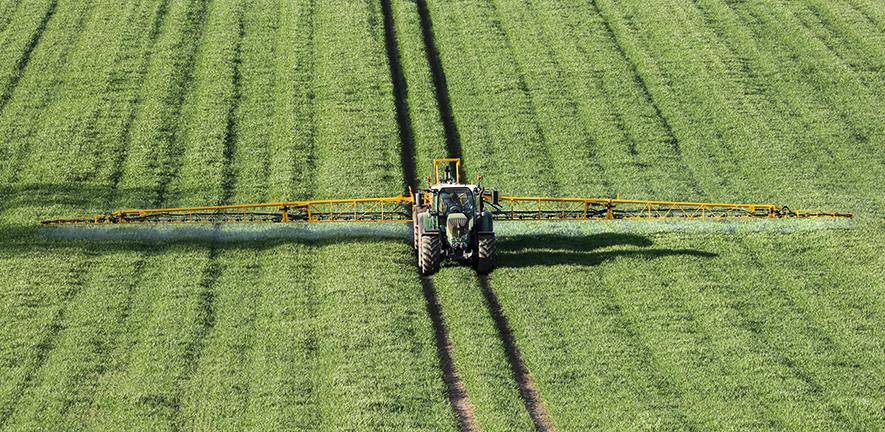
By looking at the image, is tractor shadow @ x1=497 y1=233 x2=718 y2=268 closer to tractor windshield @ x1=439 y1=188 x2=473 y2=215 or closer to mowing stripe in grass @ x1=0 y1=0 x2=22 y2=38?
tractor windshield @ x1=439 y1=188 x2=473 y2=215

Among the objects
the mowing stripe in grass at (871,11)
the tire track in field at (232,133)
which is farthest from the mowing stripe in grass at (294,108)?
the mowing stripe in grass at (871,11)

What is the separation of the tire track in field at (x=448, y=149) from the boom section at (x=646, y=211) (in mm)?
4476

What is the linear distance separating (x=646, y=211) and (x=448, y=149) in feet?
28.9

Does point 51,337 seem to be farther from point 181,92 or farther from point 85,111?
point 181,92

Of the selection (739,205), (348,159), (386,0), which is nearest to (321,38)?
(386,0)

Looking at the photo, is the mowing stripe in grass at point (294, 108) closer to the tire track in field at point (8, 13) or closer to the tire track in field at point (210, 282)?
the tire track in field at point (210, 282)

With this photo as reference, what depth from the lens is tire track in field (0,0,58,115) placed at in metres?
49.6

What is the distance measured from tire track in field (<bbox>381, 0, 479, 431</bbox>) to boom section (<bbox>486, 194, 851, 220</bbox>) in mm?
4476

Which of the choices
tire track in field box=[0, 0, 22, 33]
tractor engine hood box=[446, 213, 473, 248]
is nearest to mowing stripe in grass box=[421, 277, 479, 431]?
tractor engine hood box=[446, 213, 473, 248]

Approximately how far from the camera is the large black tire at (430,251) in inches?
1304

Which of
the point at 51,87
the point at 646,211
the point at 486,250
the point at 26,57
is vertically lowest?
the point at 26,57

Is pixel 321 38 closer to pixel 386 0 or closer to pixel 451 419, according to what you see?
pixel 386 0

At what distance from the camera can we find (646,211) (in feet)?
130

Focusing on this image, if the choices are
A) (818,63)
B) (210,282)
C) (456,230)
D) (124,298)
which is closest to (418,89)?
(818,63)
